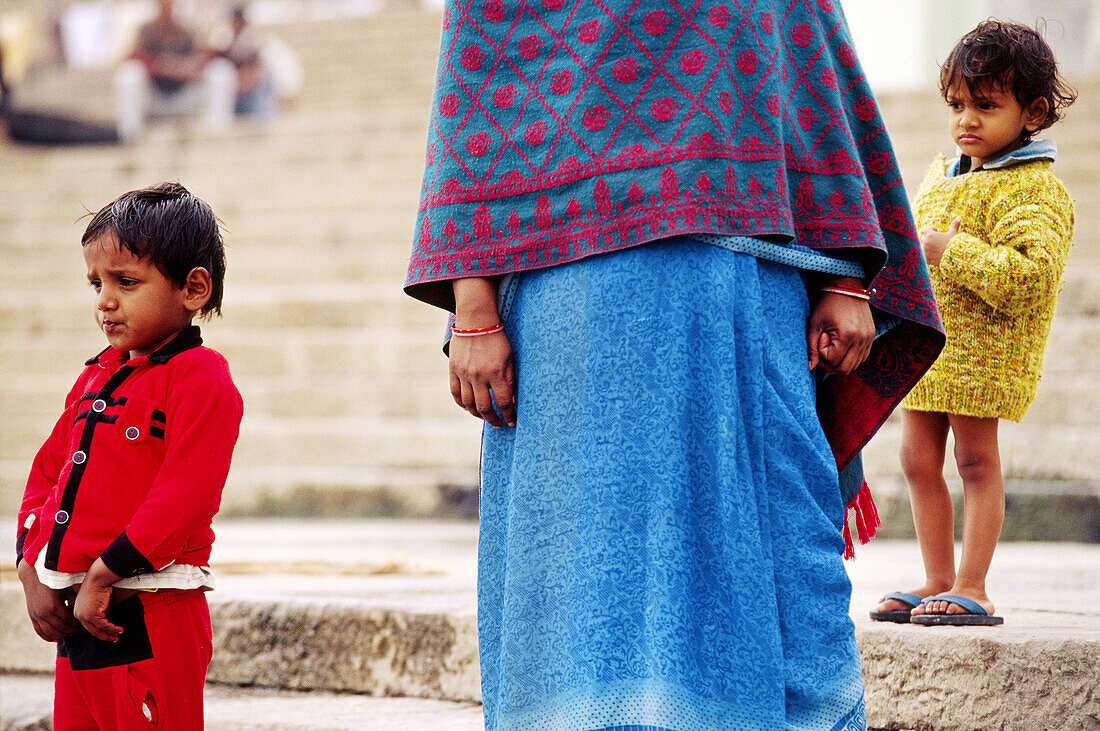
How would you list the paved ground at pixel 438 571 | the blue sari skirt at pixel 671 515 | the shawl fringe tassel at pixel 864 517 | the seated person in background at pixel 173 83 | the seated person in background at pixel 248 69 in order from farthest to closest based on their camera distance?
1. the seated person in background at pixel 173 83
2. the seated person in background at pixel 248 69
3. the paved ground at pixel 438 571
4. the shawl fringe tassel at pixel 864 517
5. the blue sari skirt at pixel 671 515

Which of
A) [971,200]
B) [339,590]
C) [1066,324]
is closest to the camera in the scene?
[971,200]

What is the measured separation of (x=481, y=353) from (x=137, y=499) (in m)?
0.57

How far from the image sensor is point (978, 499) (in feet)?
7.28

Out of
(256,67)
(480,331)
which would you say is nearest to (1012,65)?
(480,331)

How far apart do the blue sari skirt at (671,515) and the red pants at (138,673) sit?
0.50 meters

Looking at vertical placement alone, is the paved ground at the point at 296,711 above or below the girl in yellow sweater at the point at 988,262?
below

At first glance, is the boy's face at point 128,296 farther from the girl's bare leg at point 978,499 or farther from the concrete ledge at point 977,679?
the girl's bare leg at point 978,499

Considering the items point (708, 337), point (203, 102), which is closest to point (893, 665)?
point (708, 337)

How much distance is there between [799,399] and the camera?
1503 mm

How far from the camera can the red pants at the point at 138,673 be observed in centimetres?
162

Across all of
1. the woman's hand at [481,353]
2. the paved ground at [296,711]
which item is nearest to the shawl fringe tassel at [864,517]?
the woman's hand at [481,353]

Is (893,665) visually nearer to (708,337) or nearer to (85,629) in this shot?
(708,337)

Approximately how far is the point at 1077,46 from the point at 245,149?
37.6ft

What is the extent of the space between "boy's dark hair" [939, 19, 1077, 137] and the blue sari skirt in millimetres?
871
